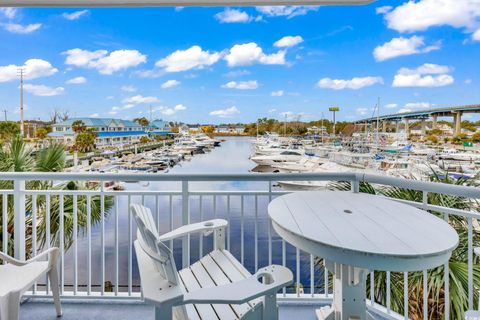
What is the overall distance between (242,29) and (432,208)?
775cm

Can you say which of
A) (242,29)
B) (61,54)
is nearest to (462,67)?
(242,29)

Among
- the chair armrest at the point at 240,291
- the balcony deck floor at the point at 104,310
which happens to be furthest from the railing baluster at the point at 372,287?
the chair armrest at the point at 240,291

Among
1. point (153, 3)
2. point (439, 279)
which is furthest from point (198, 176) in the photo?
point (439, 279)

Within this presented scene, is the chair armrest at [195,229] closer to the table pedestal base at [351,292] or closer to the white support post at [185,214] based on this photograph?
the white support post at [185,214]

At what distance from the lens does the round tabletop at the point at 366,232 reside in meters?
1.20

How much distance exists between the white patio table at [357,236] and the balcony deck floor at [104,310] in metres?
0.70

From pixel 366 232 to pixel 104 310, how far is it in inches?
83.3

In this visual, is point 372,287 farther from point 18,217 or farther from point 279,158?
point 279,158

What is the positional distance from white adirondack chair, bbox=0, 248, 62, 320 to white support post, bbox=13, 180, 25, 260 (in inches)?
14.8

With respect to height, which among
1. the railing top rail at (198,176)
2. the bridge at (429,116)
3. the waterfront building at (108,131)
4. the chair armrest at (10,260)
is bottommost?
the chair armrest at (10,260)

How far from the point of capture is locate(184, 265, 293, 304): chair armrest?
1170mm

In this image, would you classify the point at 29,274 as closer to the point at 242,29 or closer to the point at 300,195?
the point at 300,195

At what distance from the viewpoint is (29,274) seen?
205 centimetres

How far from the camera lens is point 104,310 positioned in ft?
8.13
